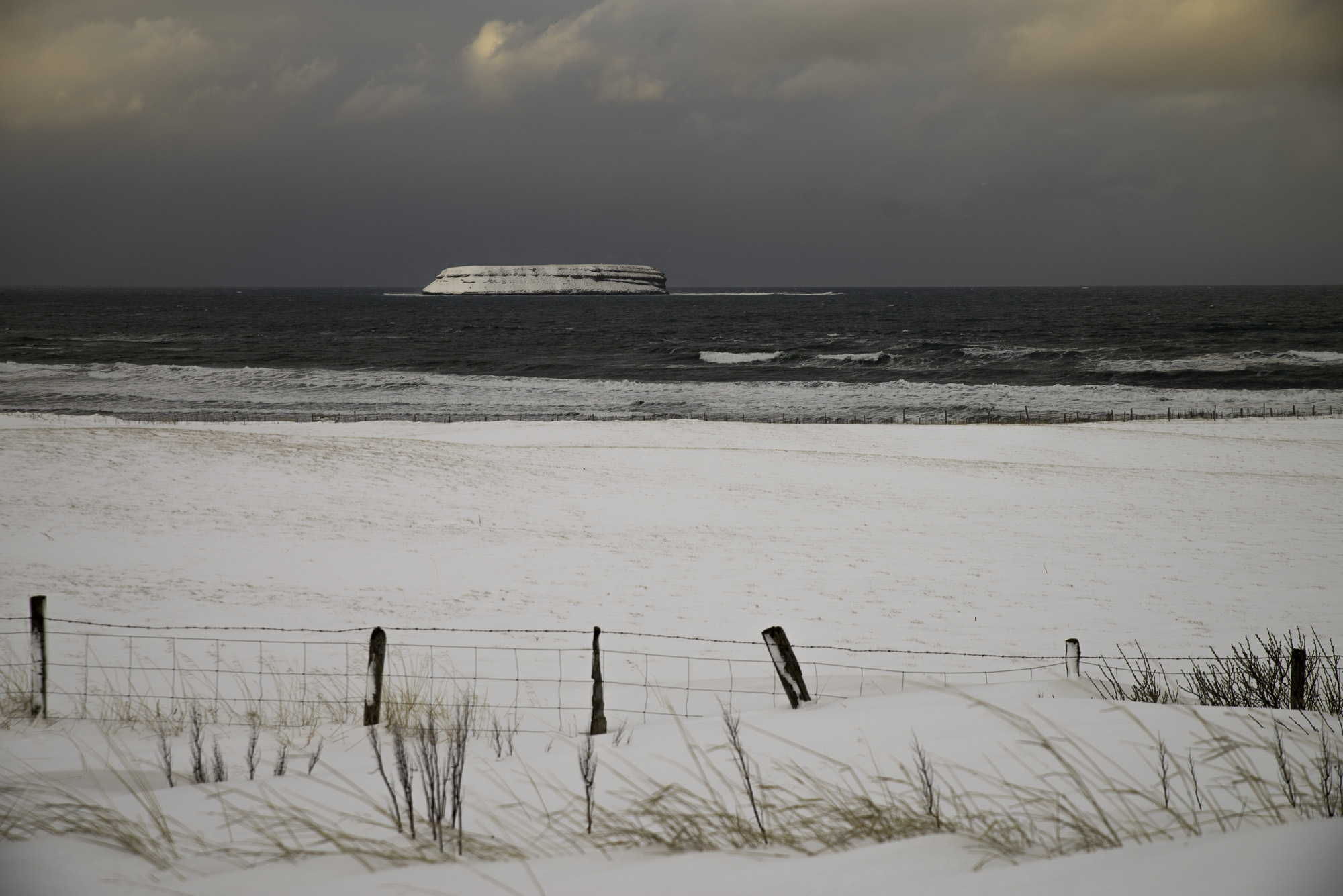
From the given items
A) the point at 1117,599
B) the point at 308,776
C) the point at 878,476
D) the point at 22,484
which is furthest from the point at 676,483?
the point at 308,776

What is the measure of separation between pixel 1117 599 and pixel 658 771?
29.5 feet

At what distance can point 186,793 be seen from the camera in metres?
4.11

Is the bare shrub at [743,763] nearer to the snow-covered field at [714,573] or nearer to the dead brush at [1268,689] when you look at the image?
the snow-covered field at [714,573]

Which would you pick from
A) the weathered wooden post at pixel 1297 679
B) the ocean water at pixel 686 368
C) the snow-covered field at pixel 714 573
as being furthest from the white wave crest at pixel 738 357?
the weathered wooden post at pixel 1297 679

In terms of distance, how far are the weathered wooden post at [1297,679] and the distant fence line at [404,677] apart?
105 cm

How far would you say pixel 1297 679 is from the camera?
5656 mm

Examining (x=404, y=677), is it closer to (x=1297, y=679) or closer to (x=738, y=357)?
(x=1297, y=679)

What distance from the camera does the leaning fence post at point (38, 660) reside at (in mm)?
6066

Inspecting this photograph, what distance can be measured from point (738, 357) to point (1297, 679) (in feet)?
165

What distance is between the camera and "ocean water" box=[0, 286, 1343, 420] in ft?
119

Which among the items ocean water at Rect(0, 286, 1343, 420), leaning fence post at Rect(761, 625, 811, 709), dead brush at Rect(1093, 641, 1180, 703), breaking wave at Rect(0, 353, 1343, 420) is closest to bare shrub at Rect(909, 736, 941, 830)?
leaning fence post at Rect(761, 625, 811, 709)

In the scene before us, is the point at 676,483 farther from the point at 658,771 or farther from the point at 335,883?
the point at 335,883

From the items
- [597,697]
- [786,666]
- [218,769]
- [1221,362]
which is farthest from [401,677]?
[1221,362]

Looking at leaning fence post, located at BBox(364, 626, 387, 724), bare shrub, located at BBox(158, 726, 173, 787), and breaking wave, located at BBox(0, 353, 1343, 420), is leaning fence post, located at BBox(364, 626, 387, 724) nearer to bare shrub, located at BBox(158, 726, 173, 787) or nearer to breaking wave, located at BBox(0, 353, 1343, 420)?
bare shrub, located at BBox(158, 726, 173, 787)
